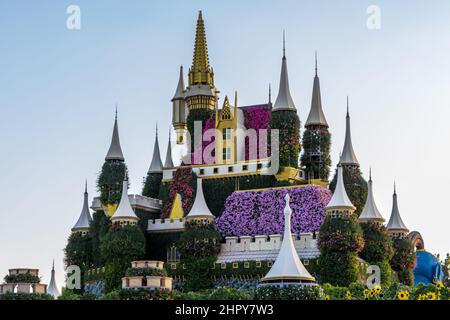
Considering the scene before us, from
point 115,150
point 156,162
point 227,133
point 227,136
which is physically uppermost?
point 227,133

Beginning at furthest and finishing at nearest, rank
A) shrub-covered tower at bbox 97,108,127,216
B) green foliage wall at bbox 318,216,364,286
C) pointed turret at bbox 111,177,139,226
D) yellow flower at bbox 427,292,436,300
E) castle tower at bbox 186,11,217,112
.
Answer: castle tower at bbox 186,11,217,112 < shrub-covered tower at bbox 97,108,127,216 < pointed turret at bbox 111,177,139,226 < green foliage wall at bbox 318,216,364,286 < yellow flower at bbox 427,292,436,300

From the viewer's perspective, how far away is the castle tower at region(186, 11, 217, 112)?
3034 inches

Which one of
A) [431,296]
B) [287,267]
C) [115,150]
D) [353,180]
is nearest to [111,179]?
[115,150]

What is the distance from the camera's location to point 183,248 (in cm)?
6931

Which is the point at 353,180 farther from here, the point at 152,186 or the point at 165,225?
the point at 152,186

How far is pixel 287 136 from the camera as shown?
71.8m

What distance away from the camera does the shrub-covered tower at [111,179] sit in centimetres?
7400

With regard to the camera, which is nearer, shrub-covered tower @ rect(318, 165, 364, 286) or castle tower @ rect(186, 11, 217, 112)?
shrub-covered tower @ rect(318, 165, 364, 286)

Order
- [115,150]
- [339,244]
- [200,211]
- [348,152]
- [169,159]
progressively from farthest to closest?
[169,159]
[115,150]
[348,152]
[200,211]
[339,244]

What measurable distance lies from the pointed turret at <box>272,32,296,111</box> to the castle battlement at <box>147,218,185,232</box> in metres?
7.97

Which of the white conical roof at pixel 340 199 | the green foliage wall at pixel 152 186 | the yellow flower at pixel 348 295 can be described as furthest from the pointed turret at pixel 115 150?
the yellow flower at pixel 348 295

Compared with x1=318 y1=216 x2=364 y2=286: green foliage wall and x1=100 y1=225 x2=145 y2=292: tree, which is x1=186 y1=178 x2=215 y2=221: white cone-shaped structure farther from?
x1=318 y1=216 x2=364 y2=286: green foliage wall

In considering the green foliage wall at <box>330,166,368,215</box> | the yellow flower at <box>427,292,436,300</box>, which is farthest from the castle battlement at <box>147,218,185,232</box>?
the yellow flower at <box>427,292,436,300</box>

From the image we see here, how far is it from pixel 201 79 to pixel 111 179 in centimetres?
812
